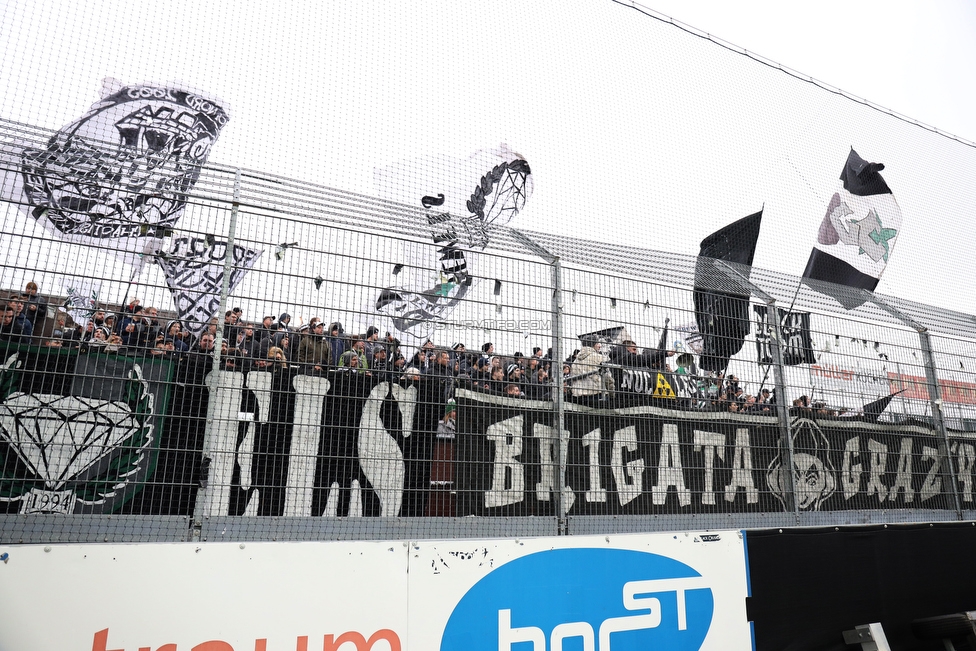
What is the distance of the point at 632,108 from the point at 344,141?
2.57 meters

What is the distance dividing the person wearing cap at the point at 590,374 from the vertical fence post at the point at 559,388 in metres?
0.13

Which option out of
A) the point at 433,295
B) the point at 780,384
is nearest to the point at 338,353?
the point at 433,295

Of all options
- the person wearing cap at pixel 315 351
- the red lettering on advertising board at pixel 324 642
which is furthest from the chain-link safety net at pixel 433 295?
the red lettering on advertising board at pixel 324 642

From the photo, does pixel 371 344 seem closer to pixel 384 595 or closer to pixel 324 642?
pixel 384 595

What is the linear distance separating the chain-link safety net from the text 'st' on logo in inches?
9.1

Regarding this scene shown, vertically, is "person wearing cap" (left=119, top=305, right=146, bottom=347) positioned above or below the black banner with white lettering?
above

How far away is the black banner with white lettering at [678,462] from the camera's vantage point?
11.3 ft

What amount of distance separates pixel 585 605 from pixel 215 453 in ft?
6.62

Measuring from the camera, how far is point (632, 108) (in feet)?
17.5

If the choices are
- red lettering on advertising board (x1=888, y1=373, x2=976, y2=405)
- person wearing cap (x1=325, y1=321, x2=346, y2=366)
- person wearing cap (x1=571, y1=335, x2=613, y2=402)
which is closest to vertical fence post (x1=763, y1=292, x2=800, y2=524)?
red lettering on advertising board (x1=888, y1=373, x2=976, y2=405)

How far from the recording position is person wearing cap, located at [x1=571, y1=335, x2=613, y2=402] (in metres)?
3.71

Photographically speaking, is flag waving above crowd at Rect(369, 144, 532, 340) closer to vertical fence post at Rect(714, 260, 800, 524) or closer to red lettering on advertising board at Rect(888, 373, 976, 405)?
vertical fence post at Rect(714, 260, 800, 524)

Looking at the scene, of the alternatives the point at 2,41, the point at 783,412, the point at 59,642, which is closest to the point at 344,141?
the point at 2,41

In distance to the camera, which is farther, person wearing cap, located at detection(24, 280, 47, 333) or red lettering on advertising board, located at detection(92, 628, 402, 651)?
person wearing cap, located at detection(24, 280, 47, 333)
